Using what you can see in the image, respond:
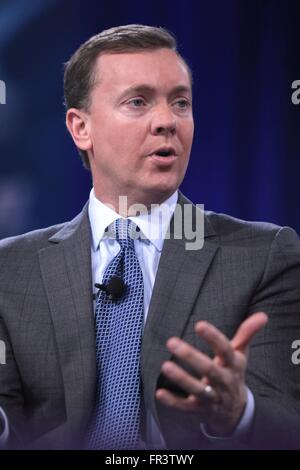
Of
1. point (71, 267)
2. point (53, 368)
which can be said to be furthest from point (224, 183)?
point (53, 368)

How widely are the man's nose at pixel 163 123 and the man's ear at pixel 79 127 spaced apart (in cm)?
29

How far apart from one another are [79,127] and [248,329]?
3.32 ft

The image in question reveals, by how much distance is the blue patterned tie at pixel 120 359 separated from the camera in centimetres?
173

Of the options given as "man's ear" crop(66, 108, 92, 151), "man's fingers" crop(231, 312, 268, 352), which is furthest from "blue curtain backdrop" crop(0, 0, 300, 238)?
"man's fingers" crop(231, 312, 268, 352)

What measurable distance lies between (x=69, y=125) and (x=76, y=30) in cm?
30

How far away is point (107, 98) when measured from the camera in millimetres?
2021

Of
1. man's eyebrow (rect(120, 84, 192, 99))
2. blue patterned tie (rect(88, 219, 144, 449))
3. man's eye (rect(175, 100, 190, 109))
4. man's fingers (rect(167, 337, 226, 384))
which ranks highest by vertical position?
man's eyebrow (rect(120, 84, 192, 99))

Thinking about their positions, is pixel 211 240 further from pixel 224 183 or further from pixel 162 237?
pixel 224 183

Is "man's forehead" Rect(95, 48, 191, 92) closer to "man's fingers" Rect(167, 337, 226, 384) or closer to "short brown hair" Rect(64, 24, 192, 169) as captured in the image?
"short brown hair" Rect(64, 24, 192, 169)

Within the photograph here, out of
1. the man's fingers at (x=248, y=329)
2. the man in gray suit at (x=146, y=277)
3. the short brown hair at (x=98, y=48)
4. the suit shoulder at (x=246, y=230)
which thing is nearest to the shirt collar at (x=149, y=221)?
the man in gray suit at (x=146, y=277)

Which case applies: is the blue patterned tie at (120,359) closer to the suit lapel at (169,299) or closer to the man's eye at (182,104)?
the suit lapel at (169,299)

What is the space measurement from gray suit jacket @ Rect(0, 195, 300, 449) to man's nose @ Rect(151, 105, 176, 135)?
0.89 ft

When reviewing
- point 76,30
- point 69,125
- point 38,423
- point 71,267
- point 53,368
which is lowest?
point 38,423

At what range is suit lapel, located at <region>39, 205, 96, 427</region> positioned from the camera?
1.76 meters
